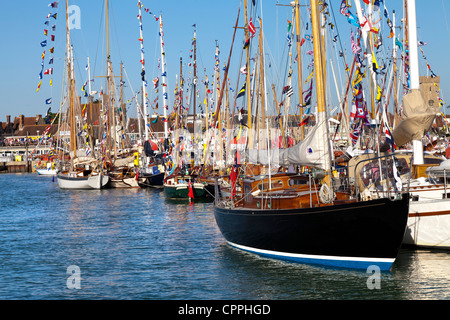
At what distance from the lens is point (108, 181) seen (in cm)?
7144

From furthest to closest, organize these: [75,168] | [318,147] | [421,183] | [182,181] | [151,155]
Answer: [75,168] < [151,155] < [182,181] < [421,183] < [318,147]

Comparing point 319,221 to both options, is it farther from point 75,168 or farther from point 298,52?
point 75,168

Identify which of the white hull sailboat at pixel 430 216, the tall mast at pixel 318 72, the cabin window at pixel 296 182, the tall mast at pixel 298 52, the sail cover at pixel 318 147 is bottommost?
the white hull sailboat at pixel 430 216

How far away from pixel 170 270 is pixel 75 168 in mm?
54815

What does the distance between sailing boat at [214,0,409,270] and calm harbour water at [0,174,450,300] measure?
0.53 meters

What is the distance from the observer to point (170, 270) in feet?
74.6

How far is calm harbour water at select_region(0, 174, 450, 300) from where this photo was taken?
19078mm

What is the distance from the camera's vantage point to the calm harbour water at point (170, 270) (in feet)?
62.6

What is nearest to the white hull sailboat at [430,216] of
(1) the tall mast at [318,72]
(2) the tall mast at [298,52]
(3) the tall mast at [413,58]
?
(3) the tall mast at [413,58]

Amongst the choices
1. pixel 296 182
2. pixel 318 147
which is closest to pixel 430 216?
pixel 318 147

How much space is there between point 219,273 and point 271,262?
70.9 inches

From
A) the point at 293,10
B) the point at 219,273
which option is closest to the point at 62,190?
the point at 293,10

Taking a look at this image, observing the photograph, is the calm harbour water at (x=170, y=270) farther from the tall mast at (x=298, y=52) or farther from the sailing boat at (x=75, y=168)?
the sailing boat at (x=75, y=168)

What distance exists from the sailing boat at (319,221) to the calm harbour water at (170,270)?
0.53m
